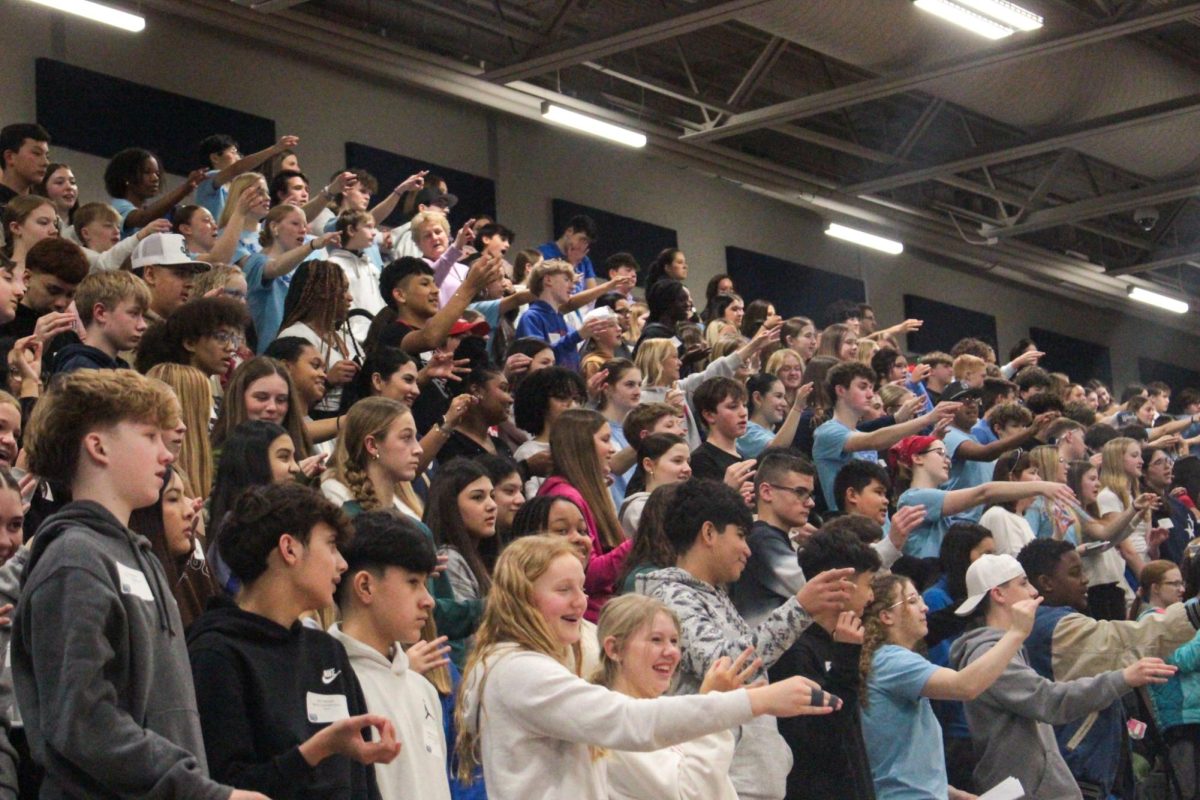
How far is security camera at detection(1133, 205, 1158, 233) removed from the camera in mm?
19000

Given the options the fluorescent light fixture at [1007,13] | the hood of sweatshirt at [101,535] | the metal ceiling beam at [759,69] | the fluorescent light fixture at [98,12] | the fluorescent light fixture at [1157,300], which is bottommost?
the hood of sweatshirt at [101,535]

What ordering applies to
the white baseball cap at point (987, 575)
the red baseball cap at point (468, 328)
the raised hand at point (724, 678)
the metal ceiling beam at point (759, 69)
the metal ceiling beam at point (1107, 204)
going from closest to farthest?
the raised hand at point (724, 678) < the white baseball cap at point (987, 575) < the red baseball cap at point (468, 328) < the metal ceiling beam at point (759, 69) < the metal ceiling beam at point (1107, 204)

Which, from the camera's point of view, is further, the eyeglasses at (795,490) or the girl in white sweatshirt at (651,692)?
the eyeglasses at (795,490)

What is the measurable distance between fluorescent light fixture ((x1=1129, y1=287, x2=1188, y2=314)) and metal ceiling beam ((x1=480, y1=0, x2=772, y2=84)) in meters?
10.3

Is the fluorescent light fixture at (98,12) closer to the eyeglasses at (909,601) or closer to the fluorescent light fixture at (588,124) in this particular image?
the fluorescent light fixture at (588,124)

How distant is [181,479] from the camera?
4188mm

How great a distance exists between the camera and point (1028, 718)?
19.4 ft

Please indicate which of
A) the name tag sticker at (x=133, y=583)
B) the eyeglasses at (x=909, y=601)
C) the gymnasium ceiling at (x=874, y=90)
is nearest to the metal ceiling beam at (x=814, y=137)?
the gymnasium ceiling at (x=874, y=90)

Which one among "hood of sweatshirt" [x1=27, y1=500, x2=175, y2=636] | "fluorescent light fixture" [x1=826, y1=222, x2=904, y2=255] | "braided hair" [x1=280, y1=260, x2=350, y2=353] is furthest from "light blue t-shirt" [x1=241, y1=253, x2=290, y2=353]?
"fluorescent light fixture" [x1=826, y1=222, x2=904, y2=255]

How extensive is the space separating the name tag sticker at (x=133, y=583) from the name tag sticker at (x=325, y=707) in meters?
0.52

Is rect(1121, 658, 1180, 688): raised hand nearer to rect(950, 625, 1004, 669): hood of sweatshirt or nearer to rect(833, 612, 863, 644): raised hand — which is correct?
rect(950, 625, 1004, 669): hood of sweatshirt

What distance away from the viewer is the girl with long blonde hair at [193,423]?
182 inches

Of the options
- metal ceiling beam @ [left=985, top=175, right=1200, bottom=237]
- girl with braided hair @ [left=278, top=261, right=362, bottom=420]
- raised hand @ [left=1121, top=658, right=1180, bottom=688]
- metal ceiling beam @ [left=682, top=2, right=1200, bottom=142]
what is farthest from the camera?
metal ceiling beam @ [left=985, top=175, right=1200, bottom=237]

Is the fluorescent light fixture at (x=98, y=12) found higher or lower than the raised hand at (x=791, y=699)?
higher
